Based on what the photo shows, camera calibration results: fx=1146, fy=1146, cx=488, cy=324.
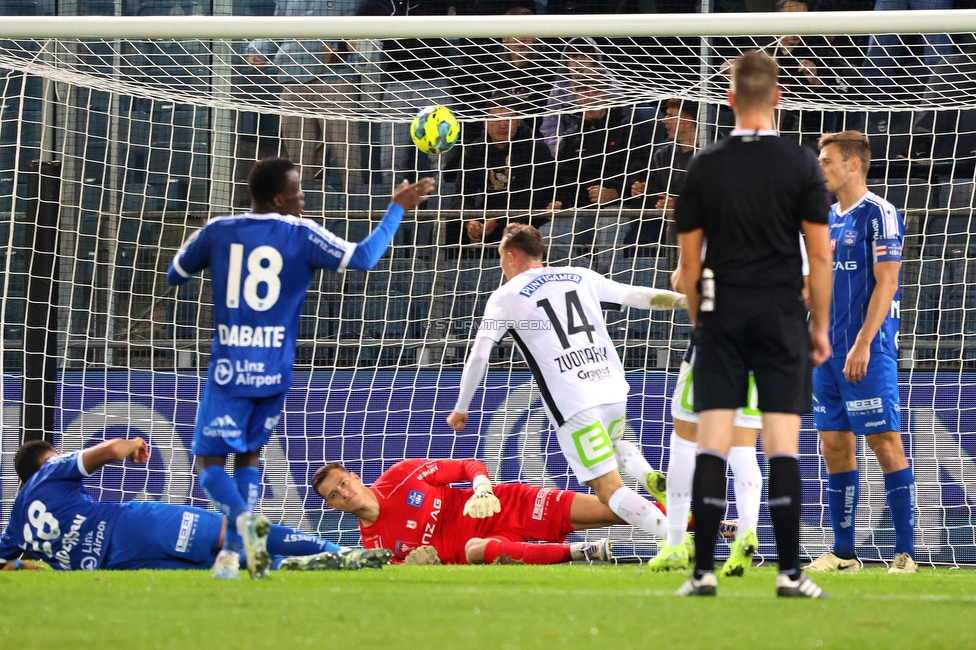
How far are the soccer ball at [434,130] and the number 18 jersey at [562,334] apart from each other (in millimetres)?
875

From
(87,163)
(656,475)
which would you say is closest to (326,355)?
(87,163)

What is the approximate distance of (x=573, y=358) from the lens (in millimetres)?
5848

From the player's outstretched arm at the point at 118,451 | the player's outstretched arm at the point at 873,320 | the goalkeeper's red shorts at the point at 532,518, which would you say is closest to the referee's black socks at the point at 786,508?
the player's outstretched arm at the point at 873,320

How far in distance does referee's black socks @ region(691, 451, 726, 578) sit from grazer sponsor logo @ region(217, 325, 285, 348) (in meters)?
1.75

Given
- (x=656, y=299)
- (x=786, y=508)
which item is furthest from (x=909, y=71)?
(x=786, y=508)

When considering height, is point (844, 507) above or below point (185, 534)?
above

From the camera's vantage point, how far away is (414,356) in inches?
324

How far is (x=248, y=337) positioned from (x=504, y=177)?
4.55m

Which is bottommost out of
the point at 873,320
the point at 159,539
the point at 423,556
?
the point at 423,556

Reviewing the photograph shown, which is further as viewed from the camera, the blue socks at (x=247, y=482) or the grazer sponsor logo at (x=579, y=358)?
the grazer sponsor logo at (x=579, y=358)

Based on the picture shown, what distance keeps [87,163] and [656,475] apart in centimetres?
545

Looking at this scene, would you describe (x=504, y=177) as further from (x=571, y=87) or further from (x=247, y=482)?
(x=247, y=482)

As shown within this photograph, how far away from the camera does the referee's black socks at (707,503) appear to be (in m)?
3.63

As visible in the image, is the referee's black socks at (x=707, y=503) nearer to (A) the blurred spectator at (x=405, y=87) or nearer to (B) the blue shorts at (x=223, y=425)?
(B) the blue shorts at (x=223, y=425)
